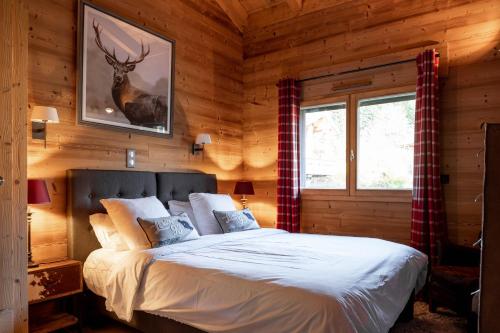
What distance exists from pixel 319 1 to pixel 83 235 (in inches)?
146

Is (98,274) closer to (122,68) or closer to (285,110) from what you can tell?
(122,68)

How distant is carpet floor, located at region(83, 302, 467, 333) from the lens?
2.76 m

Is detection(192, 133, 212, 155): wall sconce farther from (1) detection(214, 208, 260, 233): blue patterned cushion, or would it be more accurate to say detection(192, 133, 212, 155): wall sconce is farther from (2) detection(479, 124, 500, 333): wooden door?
(2) detection(479, 124, 500, 333): wooden door

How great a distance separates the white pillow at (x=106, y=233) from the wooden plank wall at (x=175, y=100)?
27cm

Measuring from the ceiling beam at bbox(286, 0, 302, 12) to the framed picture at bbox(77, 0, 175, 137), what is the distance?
163cm

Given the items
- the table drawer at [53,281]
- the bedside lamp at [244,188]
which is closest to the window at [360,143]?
the bedside lamp at [244,188]

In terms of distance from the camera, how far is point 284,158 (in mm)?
4508

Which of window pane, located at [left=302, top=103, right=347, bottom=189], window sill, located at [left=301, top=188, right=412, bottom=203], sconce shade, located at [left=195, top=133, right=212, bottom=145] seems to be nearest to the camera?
window sill, located at [left=301, top=188, right=412, bottom=203]

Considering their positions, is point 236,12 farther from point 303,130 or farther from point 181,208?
point 181,208

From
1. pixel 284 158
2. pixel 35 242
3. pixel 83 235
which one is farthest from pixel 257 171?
pixel 35 242

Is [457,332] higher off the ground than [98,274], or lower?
lower

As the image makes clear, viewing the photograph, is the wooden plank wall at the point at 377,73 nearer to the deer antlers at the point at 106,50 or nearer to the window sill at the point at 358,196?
the window sill at the point at 358,196


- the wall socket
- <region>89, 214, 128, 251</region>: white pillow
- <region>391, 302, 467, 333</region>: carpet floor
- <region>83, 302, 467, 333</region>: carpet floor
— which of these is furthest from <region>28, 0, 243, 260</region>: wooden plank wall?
<region>391, 302, 467, 333</region>: carpet floor

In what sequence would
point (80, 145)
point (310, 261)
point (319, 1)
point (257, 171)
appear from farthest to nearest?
point (257, 171) → point (319, 1) → point (80, 145) → point (310, 261)
